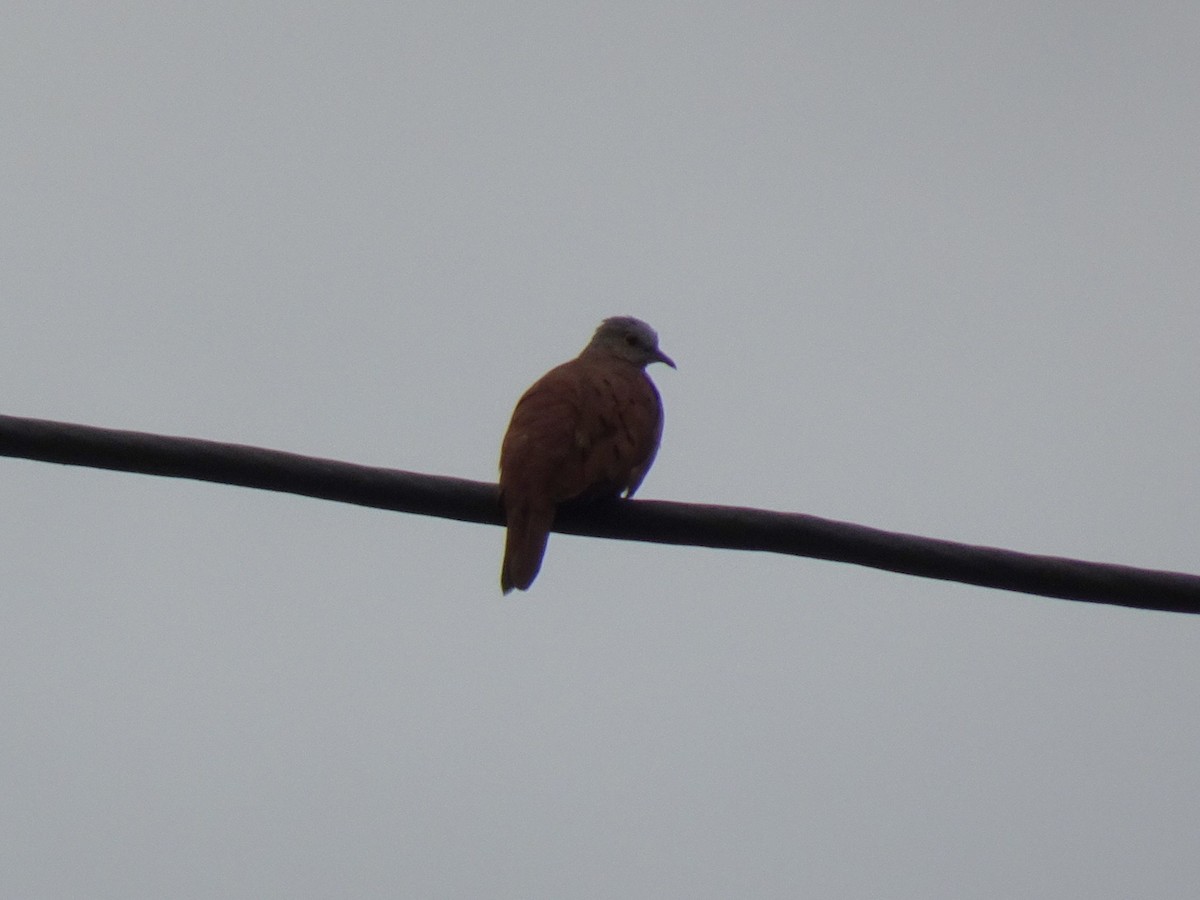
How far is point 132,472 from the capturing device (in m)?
2.77

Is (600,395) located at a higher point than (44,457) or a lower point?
higher

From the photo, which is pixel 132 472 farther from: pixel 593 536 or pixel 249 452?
pixel 593 536

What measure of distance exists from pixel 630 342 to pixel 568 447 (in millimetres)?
2521

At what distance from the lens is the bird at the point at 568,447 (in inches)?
161

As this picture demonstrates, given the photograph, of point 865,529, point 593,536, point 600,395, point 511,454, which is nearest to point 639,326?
point 600,395

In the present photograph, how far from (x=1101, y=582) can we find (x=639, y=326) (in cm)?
422

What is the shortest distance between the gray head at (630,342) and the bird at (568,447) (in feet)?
4.07

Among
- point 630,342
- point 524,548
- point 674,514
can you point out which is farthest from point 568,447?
point 630,342

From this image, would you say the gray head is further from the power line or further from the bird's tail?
the power line

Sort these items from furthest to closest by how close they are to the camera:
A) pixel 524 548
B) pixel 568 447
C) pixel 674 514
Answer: pixel 568 447 < pixel 524 548 < pixel 674 514

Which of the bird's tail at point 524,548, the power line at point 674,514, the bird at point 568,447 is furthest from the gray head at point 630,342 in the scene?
the power line at point 674,514

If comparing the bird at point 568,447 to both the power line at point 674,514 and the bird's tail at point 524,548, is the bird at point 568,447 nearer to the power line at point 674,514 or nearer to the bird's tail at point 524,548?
the bird's tail at point 524,548

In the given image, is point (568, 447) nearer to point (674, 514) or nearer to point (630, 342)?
point (674, 514)

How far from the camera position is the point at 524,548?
406cm
